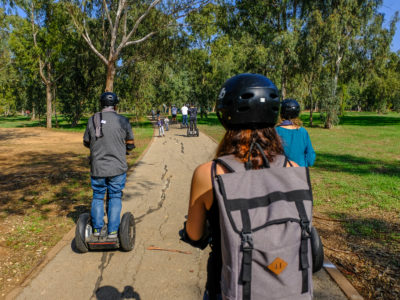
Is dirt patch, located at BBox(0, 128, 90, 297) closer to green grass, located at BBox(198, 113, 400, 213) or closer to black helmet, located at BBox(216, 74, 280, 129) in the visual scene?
black helmet, located at BBox(216, 74, 280, 129)

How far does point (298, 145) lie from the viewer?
3988 mm

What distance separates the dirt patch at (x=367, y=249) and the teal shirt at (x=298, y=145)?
1.28 m

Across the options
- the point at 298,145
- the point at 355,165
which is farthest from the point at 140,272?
the point at 355,165

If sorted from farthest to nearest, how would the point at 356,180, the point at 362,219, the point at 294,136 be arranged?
1. the point at 356,180
2. the point at 362,219
3. the point at 294,136

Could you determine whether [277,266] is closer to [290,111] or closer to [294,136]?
[294,136]

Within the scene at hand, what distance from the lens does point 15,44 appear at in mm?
24344

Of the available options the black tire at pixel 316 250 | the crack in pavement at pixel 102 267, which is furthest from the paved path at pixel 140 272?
the black tire at pixel 316 250

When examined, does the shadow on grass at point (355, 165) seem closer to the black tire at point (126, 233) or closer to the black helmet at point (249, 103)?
the black tire at point (126, 233)

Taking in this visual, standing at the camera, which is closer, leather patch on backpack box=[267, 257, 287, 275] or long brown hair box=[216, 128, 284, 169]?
leather patch on backpack box=[267, 257, 287, 275]

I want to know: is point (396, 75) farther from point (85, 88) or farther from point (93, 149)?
point (93, 149)

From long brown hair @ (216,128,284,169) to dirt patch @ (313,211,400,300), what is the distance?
249cm

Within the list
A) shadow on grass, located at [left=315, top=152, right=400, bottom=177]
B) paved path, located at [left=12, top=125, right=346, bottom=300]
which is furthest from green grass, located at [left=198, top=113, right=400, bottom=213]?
paved path, located at [left=12, top=125, right=346, bottom=300]

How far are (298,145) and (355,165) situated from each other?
7.36m

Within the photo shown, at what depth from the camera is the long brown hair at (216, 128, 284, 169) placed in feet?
5.12
